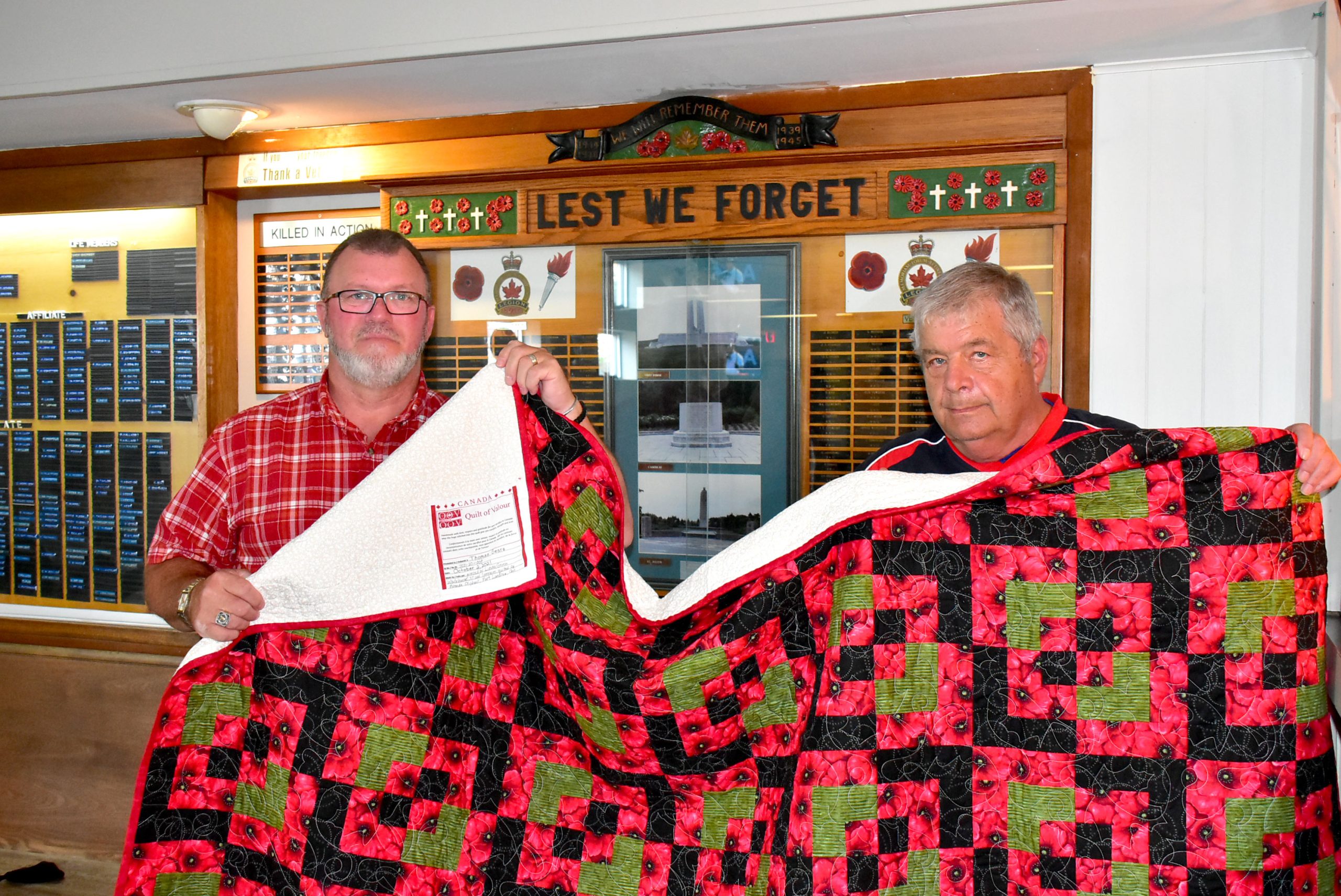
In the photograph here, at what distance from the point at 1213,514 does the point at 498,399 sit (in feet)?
3.67

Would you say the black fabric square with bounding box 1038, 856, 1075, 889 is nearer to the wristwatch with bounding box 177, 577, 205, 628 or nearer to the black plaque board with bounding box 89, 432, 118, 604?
the wristwatch with bounding box 177, 577, 205, 628

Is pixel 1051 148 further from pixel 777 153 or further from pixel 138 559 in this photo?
pixel 138 559

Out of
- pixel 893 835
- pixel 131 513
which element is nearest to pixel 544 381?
pixel 893 835

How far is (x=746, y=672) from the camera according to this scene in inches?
56.9

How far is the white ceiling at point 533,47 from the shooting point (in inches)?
80.5

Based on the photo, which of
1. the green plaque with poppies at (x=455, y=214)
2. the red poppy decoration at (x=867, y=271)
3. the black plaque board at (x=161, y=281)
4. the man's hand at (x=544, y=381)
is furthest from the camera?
the black plaque board at (x=161, y=281)

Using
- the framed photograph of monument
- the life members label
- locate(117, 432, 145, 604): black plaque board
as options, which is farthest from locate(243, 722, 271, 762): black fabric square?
locate(117, 432, 145, 604): black plaque board

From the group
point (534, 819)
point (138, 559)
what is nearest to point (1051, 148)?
point (534, 819)

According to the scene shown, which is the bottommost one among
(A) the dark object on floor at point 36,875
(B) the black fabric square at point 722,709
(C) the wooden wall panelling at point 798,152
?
(A) the dark object on floor at point 36,875

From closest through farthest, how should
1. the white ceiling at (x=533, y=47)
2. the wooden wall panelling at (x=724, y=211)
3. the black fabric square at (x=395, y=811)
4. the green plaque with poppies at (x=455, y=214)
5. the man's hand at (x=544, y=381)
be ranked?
the black fabric square at (x=395, y=811)
the man's hand at (x=544, y=381)
the white ceiling at (x=533, y=47)
the wooden wall panelling at (x=724, y=211)
the green plaque with poppies at (x=455, y=214)

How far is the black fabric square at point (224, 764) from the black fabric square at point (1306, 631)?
1597 millimetres

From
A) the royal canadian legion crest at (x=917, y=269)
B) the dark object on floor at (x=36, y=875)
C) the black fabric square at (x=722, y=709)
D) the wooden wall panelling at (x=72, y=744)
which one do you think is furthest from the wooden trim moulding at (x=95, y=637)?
the royal canadian legion crest at (x=917, y=269)

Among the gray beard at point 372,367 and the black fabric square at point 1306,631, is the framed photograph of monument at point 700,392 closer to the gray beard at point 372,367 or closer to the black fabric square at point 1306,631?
the gray beard at point 372,367

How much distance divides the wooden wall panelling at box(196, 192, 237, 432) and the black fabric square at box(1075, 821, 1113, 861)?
9.04ft
